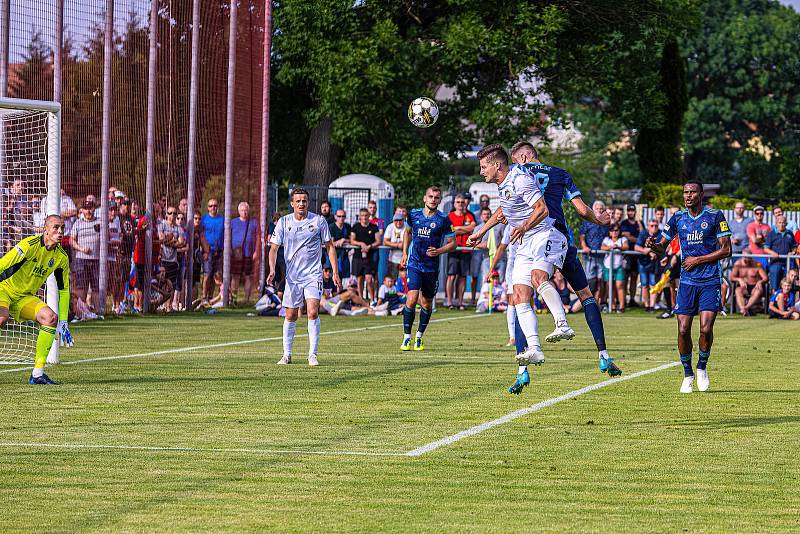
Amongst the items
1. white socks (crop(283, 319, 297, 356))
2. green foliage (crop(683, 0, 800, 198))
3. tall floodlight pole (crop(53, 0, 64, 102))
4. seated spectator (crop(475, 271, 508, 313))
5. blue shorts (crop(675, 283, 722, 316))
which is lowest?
seated spectator (crop(475, 271, 508, 313))

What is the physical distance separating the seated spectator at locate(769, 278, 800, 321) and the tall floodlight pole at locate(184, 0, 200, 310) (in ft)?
38.4

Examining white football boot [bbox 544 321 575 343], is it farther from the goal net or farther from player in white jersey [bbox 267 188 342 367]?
the goal net

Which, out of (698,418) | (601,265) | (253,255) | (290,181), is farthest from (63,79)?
(290,181)

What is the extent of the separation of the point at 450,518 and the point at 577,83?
32175 millimetres

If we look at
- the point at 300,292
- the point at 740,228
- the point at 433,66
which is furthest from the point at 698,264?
the point at 433,66

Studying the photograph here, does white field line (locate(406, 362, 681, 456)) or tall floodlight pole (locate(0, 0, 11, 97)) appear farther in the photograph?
tall floodlight pole (locate(0, 0, 11, 97))

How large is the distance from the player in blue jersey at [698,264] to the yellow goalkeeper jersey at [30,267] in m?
6.00

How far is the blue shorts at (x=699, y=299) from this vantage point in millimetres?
13008

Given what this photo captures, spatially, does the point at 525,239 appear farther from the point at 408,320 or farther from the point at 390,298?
the point at 390,298

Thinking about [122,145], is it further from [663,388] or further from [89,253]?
[663,388]

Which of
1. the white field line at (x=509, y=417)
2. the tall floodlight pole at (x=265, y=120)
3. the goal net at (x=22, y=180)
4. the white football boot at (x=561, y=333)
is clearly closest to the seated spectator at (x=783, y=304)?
the tall floodlight pole at (x=265, y=120)

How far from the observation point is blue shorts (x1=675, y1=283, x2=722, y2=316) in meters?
13.0

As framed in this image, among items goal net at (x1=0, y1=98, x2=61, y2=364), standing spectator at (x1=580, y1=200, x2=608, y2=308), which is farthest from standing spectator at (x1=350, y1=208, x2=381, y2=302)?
goal net at (x1=0, y1=98, x2=61, y2=364)

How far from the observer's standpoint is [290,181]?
1780 inches
